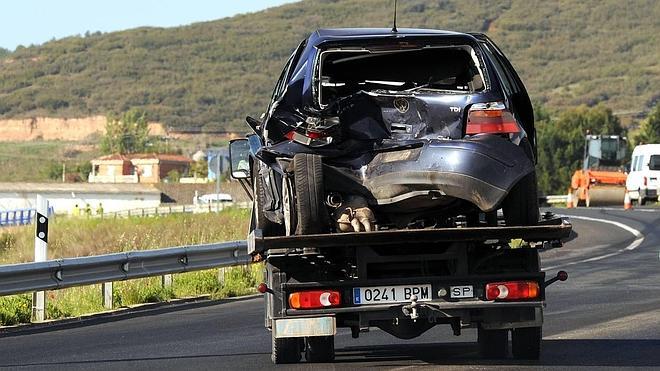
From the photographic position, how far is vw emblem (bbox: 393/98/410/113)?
392 inches

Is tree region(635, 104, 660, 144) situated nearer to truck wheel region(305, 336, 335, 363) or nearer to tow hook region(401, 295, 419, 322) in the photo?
truck wheel region(305, 336, 335, 363)

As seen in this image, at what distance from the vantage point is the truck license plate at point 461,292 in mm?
9656

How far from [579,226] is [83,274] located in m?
22.6

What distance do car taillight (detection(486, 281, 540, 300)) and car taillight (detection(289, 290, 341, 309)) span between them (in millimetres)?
1021

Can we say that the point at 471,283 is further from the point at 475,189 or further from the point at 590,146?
the point at 590,146

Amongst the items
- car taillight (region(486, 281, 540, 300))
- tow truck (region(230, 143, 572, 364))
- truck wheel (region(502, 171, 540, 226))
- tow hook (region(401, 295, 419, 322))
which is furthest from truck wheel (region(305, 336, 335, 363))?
truck wheel (region(502, 171, 540, 226))

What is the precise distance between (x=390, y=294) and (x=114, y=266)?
25.6 feet

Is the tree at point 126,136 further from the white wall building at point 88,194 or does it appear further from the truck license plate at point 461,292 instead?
the truck license plate at point 461,292

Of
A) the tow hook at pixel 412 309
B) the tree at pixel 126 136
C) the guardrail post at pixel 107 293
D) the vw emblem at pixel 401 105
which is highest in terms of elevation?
the vw emblem at pixel 401 105

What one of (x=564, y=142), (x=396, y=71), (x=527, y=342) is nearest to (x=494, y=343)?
(x=527, y=342)

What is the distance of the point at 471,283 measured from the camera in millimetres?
9664

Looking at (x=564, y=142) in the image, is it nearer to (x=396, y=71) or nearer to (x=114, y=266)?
(x=114, y=266)

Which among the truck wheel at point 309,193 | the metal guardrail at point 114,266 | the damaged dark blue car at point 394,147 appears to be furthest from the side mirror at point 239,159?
the metal guardrail at point 114,266

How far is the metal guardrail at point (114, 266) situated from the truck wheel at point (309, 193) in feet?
20.6
